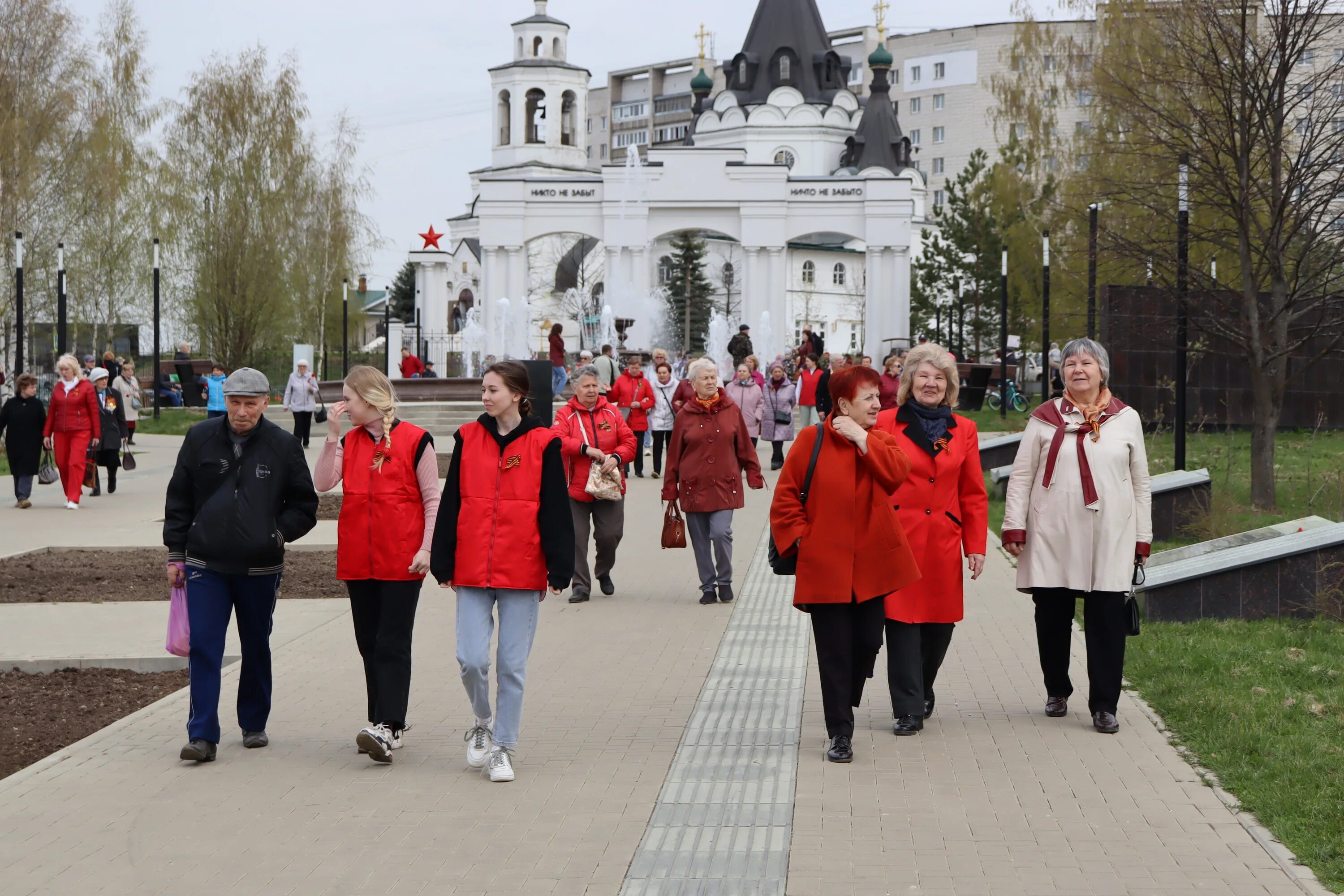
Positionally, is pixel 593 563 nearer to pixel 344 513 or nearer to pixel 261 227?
pixel 344 513

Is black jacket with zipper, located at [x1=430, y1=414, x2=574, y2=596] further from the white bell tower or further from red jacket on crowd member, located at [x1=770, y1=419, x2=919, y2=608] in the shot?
the white bell tower

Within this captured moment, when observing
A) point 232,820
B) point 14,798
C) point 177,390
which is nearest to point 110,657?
point 14,798

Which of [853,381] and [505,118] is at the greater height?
[505,118]

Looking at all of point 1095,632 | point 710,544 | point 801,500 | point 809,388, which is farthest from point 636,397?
point 801,500

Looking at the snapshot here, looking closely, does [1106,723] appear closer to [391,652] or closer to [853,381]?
[853,381]

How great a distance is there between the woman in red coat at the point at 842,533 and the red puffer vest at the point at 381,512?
1561mm

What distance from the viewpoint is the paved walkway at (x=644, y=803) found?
205 inches

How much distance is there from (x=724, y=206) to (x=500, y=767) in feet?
222

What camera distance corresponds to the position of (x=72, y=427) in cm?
1856

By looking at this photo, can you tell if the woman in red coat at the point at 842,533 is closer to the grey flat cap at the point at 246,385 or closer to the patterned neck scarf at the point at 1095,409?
the patterned neck scarf at the point at 1095,409

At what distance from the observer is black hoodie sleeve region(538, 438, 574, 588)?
258 inches

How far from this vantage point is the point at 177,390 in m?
49.1

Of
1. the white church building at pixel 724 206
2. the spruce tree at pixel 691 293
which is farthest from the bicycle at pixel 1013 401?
the spruce tree at pixel 691 293

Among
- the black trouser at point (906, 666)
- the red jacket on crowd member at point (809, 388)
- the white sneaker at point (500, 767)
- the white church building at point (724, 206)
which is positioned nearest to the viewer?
the white sneaker at point (500, 767)
